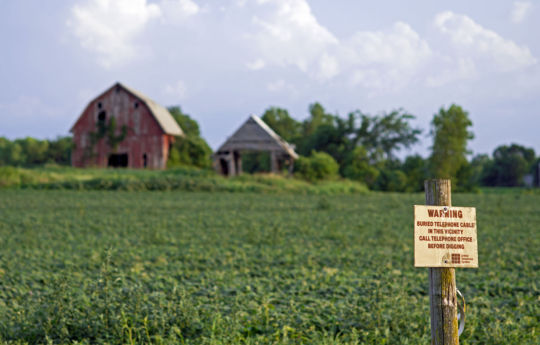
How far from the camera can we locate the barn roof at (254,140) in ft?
102

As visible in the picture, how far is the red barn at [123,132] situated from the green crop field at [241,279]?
19.1 meters

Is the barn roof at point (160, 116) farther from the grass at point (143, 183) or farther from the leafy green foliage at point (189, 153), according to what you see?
the grass at point (143, 183)

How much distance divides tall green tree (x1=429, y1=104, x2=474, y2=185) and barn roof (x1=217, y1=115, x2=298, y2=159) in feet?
40.2

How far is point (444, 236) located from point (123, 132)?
33605 millimetres

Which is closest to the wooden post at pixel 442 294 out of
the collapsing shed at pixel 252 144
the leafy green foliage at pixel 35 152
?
the collapsing shed at pixel 252 144

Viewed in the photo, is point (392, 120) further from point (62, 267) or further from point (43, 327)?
point (43, 327)

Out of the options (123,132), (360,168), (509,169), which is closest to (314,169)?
(360,168)

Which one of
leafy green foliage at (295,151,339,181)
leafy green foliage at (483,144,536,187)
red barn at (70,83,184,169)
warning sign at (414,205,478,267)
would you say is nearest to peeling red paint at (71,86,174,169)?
red barn at (70,83,184,169)

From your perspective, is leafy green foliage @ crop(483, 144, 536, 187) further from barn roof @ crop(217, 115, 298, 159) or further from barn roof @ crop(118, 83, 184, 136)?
barn roof @ crop(118, 83, 184, 136)

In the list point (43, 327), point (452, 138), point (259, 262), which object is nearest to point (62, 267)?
point (259, 262)

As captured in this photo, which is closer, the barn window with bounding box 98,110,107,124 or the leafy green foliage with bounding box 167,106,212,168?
the barn window with bounding box 98,110,107,124

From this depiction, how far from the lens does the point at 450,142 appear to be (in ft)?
120

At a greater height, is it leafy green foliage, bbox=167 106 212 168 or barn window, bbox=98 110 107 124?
barn window, bbox=98 110 107 124

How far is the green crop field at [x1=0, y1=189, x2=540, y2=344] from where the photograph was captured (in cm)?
434
